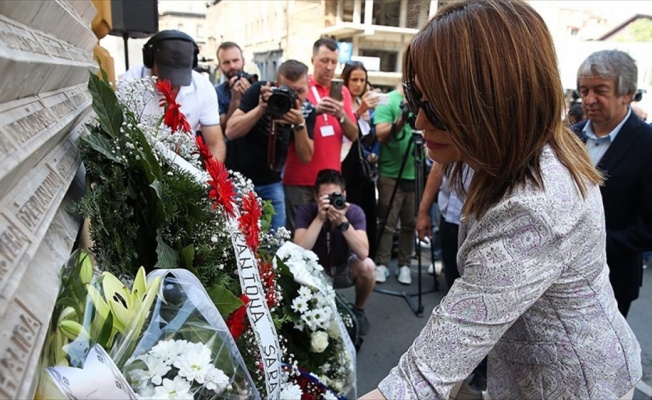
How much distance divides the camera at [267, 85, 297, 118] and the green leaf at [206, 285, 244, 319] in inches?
99.2

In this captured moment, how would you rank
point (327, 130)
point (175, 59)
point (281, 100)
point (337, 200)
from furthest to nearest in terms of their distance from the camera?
1. point (327, 130)
2. point (281, 100)
3. point (337, 200)
4. point (175, 59)

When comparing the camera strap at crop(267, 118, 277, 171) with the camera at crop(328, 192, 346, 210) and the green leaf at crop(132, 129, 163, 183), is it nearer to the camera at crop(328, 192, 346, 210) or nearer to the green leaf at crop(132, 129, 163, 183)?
the camera at crop(328, 192, 346, 210)

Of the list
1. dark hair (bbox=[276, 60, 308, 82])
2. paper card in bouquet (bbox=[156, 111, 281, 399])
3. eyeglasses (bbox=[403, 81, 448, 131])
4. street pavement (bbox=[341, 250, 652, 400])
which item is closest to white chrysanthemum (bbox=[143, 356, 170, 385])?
paper card in bouquet (bbox=[156, 111, 281, 399])

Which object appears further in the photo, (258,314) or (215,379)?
(258,314)

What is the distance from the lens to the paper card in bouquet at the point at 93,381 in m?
0.58

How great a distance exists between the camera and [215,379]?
0.72 metres

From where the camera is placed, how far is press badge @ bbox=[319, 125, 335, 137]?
12.7ft

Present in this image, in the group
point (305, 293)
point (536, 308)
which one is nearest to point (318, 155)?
point (305, 293)

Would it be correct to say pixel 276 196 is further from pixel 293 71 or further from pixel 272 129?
pixel 293 71

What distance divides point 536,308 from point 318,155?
290 centimetres

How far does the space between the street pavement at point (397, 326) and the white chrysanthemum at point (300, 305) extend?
1.61 meters

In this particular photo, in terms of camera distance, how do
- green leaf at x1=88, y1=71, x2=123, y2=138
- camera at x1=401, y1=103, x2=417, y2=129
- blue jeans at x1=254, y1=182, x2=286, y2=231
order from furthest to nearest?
1. camera at x1=401, y1=103, x2=417, y2=129
2. blue jeans at x1=254, y1=182, x2=286, y2=231
3. green leaf at x1=88, y1=71, x2=123, y2=138

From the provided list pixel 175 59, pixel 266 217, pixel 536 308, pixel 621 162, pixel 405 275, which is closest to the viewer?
pixel 536 308

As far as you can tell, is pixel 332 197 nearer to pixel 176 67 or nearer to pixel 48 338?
pixel 176 67
